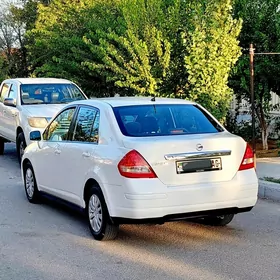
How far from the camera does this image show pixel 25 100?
12.9 metres

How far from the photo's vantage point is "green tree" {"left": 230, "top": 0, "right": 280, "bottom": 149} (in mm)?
13141

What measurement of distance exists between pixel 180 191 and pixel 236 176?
29.4 inches

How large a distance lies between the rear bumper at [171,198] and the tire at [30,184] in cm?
272

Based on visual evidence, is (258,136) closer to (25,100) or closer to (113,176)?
(25,100)

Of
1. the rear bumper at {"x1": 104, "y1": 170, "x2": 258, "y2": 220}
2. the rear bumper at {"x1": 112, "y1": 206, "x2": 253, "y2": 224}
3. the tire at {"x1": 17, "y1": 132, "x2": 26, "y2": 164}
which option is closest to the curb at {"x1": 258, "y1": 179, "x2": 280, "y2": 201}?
the rear bumper at {"x1": 104, "y1": 170, "x2": 258, "y2": 220}

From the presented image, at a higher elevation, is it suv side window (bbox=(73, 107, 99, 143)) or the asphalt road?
suv side window (bbox=(73, 107, 99, 143))

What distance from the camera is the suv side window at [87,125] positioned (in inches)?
281

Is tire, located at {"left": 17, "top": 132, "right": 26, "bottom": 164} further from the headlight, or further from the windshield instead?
the windshield

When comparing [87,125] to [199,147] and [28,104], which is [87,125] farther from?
[28,104]

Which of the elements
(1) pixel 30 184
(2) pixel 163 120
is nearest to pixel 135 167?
(2) pixel 163 120

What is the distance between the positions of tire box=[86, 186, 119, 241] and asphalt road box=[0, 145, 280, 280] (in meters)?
0.10

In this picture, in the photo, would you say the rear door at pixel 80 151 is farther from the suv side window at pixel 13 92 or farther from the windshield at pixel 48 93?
the suv side window at pixel 13 92

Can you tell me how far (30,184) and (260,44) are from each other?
694 cm

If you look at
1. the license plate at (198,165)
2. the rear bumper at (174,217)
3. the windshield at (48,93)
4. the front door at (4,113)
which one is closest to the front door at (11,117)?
the front door at (4,113)
